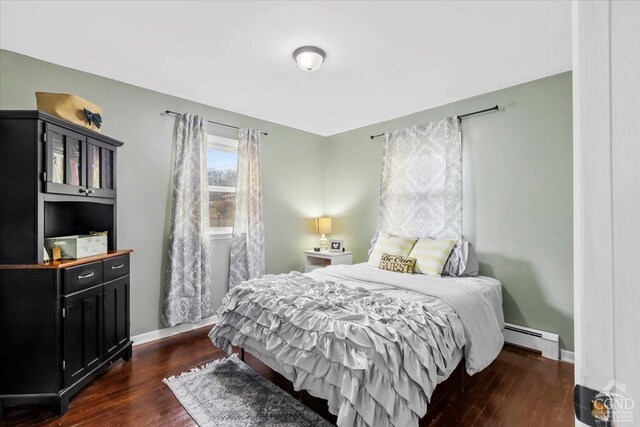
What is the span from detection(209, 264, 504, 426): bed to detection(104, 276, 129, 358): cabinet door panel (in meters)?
0.82

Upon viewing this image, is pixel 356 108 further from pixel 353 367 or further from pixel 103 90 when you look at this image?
pixel 353 367

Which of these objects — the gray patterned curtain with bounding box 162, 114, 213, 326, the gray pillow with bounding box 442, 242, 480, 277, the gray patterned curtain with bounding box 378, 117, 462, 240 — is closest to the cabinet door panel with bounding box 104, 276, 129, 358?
the gray patterned curtain with bounding box 162, 114, 213, 326

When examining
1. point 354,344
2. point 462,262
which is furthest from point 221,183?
point 462,262

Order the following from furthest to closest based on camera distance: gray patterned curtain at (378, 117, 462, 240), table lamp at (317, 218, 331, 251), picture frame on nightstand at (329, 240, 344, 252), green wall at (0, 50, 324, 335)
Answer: table lamp at (317, 218, 331, 251), picture frame on nightstand at (329, 240, 344, 252), gray patterned curtain at (378, 117, 462, 240), green wall at (0, 50, 324, 335)

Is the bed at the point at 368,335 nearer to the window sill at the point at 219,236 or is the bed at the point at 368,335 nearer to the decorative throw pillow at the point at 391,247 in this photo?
the decorative throw pillow at the point at 391,247

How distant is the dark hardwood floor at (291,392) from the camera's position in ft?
6.26

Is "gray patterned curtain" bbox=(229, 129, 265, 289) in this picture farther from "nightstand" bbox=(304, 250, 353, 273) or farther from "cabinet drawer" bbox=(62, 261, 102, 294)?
"cabinet drawer" bbox=(62, 261, 102, 294)

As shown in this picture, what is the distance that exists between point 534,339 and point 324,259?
8.81 feet

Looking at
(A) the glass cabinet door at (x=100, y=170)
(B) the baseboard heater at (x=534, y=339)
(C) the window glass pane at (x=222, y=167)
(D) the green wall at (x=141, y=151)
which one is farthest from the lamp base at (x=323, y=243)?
(A) the glass cabinet door at (x=100, y=170)

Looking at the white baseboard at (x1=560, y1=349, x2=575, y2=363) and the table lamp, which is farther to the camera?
the table lamp

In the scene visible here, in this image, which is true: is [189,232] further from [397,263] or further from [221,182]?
[397,263]

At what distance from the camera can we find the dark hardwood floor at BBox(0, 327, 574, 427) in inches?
75.1

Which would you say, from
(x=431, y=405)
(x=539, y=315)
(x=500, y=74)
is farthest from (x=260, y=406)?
(x=500, y=74)

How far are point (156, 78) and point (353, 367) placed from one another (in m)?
3.11
